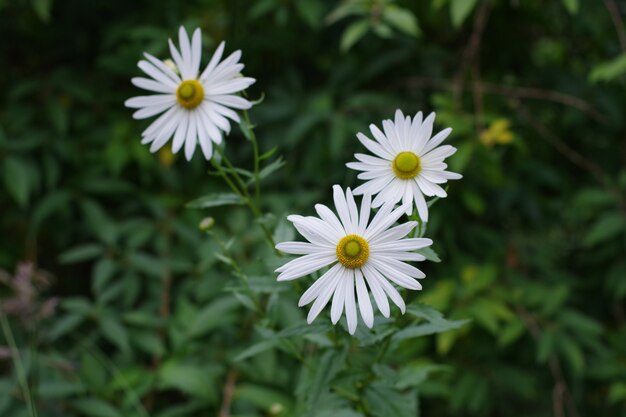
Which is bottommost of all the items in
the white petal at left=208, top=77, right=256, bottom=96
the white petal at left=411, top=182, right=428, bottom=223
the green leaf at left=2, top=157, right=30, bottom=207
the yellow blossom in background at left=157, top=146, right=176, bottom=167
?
the white petal at left=411, top=182, right=428, bottom=223

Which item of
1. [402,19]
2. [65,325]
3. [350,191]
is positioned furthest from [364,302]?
[65,325]

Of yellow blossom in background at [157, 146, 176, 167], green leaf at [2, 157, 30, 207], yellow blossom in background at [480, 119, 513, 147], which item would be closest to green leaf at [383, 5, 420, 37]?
yellow blossom in background at [480, 119, 513, 147]

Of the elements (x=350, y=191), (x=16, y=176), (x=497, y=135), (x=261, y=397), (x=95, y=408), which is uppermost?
(x=497, y=135)

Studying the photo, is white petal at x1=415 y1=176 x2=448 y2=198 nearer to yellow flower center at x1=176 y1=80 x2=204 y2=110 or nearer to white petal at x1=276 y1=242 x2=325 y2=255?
white petal at x1=276 y1=242 x2=325 y2=255

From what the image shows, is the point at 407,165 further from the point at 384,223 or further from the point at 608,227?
the point at 608,227

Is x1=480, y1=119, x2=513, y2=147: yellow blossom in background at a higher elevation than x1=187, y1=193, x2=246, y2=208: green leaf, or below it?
higher

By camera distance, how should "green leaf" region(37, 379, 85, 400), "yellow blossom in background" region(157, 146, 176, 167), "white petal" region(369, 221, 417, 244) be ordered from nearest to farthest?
"white petal" region(369, 221, 417, 244) → "green leaf" region(37, 379, 85, 400) → "yellow blossom in background" region(157, 146, 176, 167)

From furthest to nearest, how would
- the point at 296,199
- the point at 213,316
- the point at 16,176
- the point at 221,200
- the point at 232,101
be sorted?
the point at 296,199
the point at 16,176
the point at 213,316
the point at 221,200
the point at 232,101

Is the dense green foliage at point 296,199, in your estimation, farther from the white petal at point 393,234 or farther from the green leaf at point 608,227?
the white petal at point 393,234
